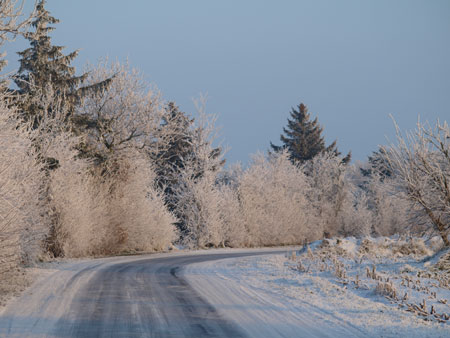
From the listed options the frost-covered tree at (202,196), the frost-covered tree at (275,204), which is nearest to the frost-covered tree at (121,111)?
the frost-covered tree at (202,196)

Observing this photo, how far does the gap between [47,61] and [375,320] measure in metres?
24.3

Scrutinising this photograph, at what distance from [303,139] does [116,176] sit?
140 ft

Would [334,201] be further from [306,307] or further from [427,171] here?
[306,307]

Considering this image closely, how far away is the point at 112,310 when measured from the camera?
873 cm

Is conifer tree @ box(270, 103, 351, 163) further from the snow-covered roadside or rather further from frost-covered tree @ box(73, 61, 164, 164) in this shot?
the snow-covered roadside

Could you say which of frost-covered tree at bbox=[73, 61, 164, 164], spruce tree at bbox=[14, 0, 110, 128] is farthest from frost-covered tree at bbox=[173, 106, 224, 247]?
spruce tree at bbox=[14, 0, 110, 128]

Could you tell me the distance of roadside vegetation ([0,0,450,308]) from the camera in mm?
13055

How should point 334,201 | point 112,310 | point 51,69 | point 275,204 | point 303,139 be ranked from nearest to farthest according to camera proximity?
1. point 112,310
2. point 51,69
3. point 275,204
4. point 334,201
5. point 303,139

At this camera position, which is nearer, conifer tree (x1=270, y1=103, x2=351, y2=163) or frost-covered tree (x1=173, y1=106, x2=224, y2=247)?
frost-covered tree (x1=173, y1=106, x2=224, y2=247)

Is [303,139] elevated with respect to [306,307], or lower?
elevated

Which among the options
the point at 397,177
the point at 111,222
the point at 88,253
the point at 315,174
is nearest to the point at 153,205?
the point at 111,222

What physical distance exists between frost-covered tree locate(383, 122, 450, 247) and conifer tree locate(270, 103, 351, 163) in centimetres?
4851

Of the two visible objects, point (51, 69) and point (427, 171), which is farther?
point (51, 69)

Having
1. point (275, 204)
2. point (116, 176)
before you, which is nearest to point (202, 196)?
point (116, 176)
